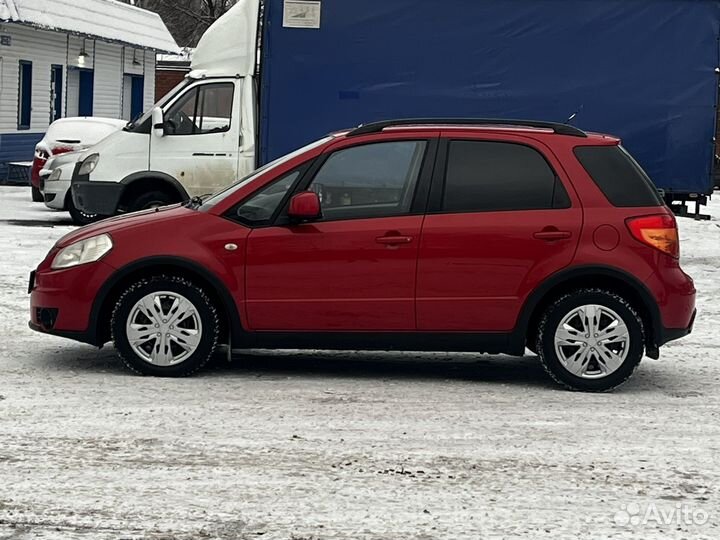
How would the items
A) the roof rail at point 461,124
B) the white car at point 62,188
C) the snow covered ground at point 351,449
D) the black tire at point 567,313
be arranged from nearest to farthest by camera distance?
the snow covered ground at point 351,449
the black tire at point 567,313
the roof rail at point 461,124
the white car at point 62,188

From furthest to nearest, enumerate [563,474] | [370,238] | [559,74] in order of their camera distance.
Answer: [559,74]
[370,238]
[563,474]

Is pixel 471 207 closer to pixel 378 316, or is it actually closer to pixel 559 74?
pixel 378 316

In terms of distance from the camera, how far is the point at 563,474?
259 inches

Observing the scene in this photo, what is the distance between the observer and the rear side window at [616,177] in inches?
347

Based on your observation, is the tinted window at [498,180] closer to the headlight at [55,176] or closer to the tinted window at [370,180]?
the tinted window at [370,180]

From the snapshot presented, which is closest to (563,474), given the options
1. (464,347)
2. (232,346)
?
(464,347)

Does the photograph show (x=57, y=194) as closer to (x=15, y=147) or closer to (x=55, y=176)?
(x=55, y=176)

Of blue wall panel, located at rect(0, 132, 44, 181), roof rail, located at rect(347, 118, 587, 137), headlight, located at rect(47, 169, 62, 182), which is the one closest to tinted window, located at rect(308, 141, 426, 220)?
roof rail, located at rect(347, 118, 587, 137)

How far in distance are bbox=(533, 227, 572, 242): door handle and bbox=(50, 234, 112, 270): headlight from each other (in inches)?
104

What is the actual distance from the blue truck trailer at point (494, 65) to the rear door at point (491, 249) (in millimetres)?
8309

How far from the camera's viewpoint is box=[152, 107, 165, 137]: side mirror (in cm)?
1706

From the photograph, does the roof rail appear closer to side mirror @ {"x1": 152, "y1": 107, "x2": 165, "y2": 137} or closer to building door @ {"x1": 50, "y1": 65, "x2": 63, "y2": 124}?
side mirror @ {"x1": 152, "y1": 107, "x2": 165, "y2": 137}

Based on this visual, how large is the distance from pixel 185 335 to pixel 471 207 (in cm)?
191

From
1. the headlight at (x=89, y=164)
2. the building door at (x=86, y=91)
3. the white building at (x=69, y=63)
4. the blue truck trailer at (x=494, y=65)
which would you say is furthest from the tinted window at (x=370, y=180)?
the building door at (x=86, y=91)
